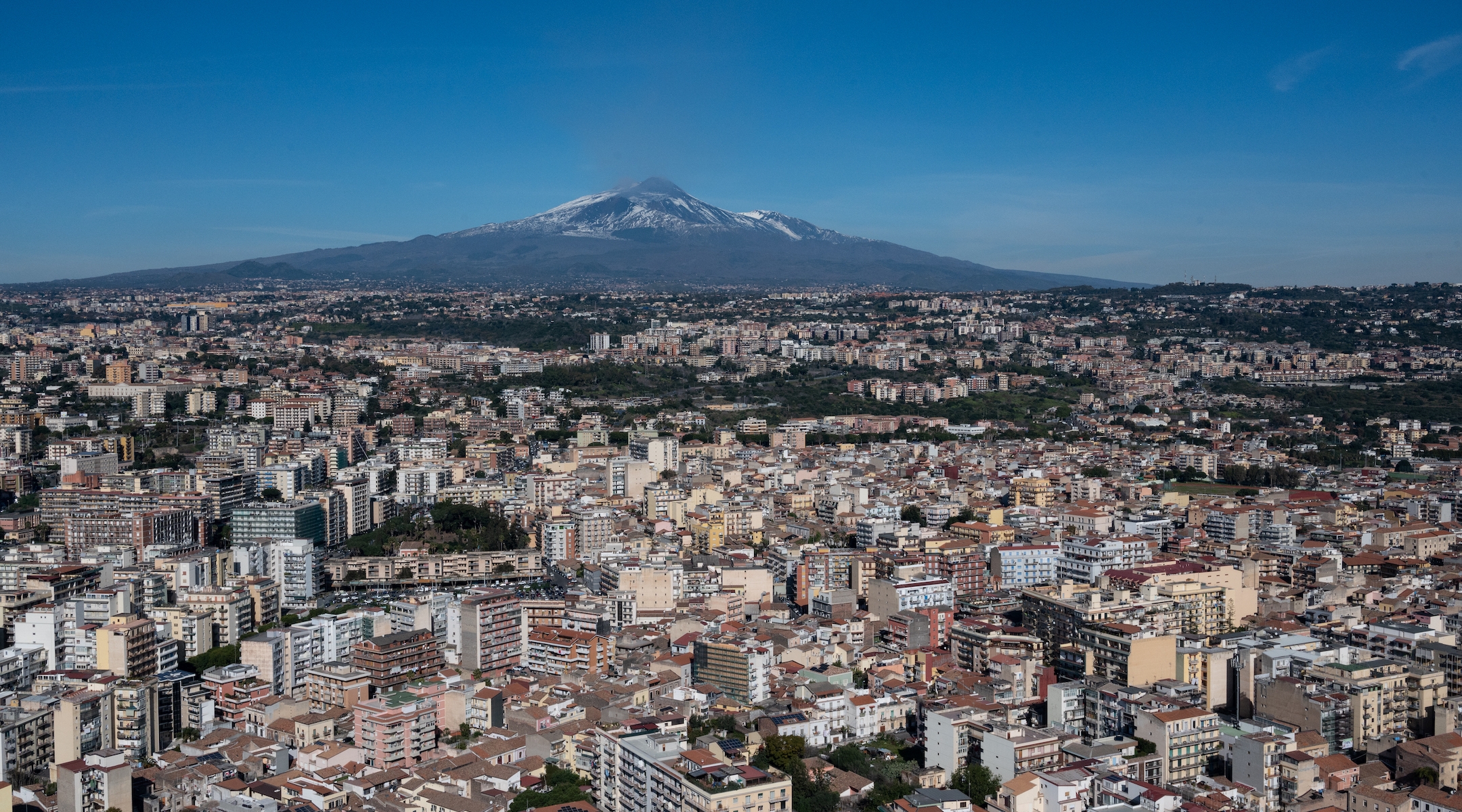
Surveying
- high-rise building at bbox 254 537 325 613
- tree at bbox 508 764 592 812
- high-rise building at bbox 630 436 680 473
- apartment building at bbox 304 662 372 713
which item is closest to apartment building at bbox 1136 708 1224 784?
tree at bbox 508 764 592 812

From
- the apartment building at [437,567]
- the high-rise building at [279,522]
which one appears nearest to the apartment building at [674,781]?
the apartment building at [437,567]

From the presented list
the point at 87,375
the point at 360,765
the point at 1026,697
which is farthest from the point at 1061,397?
the point at 360,765

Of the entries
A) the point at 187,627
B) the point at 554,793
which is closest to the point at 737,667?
the point at 554,793

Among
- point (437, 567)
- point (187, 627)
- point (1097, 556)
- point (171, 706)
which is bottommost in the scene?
point (437, 567)

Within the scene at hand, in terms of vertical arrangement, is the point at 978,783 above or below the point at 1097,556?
below

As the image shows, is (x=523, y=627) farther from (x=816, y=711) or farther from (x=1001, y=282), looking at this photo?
(x=1001, y=282)

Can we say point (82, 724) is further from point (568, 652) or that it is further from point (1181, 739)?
point (1181, 739)
